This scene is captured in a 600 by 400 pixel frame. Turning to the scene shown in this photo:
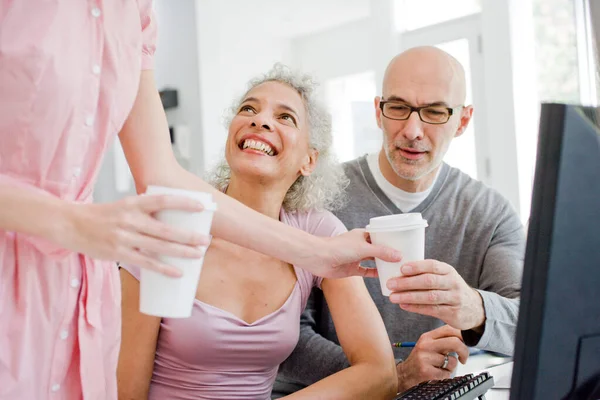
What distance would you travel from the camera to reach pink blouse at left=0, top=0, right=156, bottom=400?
3.14 feet

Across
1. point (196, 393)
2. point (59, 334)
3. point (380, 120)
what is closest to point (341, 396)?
point (196, 393)

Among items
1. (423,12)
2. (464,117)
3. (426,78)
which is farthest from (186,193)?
(423,12)

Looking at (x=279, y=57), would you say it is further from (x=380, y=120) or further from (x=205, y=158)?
(x=380, y=120)

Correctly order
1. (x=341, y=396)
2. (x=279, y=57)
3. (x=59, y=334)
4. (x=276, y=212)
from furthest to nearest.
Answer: (x=279, y=57)
(x=276, y=212)
(x=341, y=396)
(x=59, y=334)

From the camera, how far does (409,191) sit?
1.99 m

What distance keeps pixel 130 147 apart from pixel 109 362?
0.37 m

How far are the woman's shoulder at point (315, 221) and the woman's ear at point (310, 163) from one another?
0.38 ft

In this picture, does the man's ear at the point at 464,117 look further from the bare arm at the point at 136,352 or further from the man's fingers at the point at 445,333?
the bare arm at the point at 136,352

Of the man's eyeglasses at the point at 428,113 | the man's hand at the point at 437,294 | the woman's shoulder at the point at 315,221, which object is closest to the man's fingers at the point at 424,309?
the man's hand at the point at 437,294

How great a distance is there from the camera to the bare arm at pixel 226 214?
3.83ft

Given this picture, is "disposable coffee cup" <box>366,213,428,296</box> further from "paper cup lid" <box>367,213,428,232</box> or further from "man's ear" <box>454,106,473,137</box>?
"man's ear" <box>454,106,473,137</box>

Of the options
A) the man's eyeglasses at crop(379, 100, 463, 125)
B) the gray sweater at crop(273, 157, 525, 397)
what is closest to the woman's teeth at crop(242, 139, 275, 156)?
the gray sweater at crop(273, 157, 525, 397)

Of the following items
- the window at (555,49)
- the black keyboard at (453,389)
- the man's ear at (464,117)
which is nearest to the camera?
the black keyboard at (453,389)

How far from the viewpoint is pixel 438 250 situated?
1932 mm
